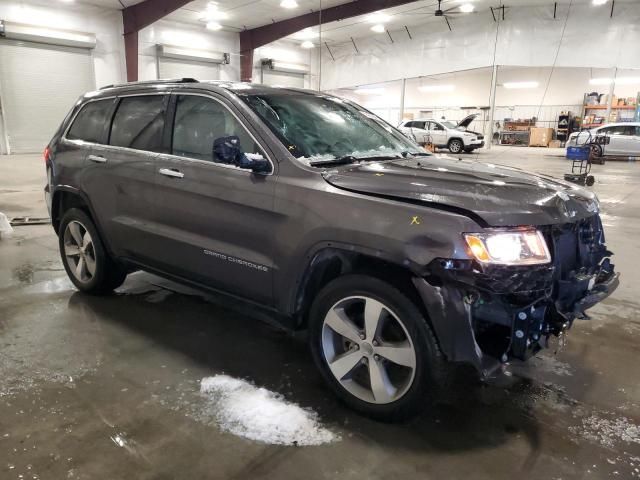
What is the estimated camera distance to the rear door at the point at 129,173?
→ 11.0ft

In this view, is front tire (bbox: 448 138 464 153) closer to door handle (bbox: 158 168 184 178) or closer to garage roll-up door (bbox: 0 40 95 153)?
garage roll-up door (bbox: 0 40 95 153)

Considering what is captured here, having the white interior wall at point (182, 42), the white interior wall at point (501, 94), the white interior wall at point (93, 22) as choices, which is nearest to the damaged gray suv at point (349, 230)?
the white interior wall at point (93, 22)

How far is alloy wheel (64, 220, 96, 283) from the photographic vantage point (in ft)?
13.0

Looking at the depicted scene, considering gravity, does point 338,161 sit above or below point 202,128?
below

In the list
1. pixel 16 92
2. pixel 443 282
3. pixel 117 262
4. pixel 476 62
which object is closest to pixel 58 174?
pixel 117 262

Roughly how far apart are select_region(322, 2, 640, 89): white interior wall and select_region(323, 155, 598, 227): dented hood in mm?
21027

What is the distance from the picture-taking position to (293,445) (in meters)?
2.26

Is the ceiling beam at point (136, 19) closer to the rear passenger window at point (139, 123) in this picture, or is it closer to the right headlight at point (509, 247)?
the rear passenger window at point (139, 123)

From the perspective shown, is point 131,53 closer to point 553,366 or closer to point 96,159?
point 96,159

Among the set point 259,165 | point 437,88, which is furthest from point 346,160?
point 437,88

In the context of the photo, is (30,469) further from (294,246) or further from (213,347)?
(294,246)

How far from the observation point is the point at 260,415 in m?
2.49

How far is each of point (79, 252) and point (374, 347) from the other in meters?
2.87

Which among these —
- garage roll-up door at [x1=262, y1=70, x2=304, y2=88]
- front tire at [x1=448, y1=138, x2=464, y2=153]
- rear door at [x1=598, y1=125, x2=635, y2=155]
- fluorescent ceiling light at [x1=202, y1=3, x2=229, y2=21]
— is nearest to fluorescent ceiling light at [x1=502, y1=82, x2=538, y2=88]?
rear door at [x1=598, y1=125, x2=635, y2=155]
